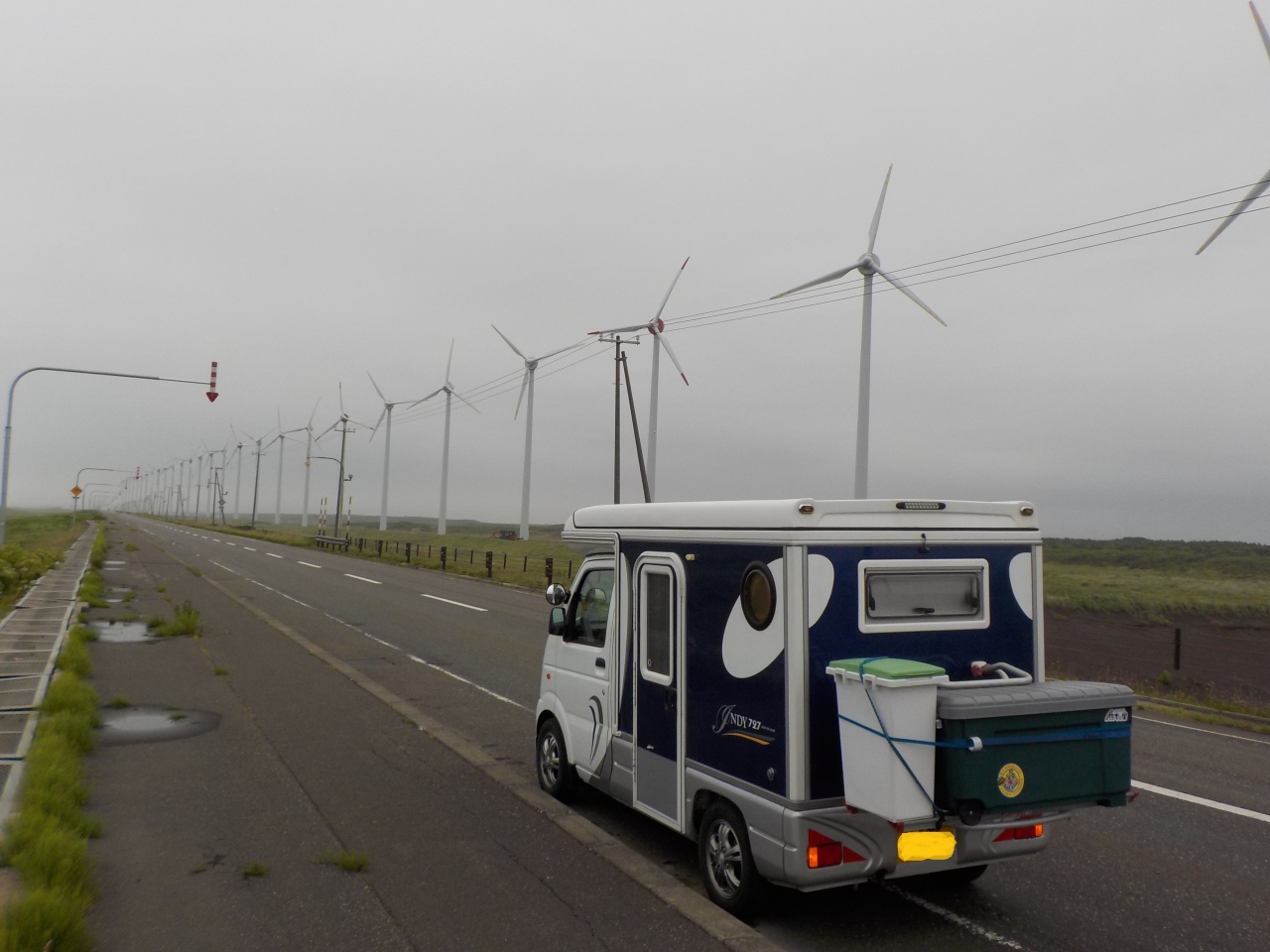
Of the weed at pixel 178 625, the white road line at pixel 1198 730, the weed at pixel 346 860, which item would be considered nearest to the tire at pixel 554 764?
the weed at pixel 346 860

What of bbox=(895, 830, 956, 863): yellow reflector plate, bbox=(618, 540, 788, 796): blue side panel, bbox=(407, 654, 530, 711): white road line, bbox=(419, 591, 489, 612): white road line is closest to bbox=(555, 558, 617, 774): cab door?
bbox=(618, 540, 788, 796): blue side panel

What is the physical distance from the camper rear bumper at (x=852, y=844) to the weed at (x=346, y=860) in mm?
2589

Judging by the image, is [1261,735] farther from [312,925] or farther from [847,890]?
[312,925]

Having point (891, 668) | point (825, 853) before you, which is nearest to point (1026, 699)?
point (891, 668)

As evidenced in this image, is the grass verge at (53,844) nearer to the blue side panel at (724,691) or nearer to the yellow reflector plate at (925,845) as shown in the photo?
the blue side panel at (724,691)

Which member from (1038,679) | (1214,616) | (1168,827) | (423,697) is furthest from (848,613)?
(1214,616)

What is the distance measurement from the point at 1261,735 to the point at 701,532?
973cm

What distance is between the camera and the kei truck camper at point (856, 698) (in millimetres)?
4316

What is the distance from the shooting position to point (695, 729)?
→ 212 inches

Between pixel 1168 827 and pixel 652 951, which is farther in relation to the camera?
pixel 1168 827

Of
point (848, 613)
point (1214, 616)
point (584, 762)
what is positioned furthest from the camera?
point (1214, 616)

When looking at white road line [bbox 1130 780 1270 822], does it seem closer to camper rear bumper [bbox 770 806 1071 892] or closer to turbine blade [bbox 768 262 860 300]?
camper rear bumper [bbox 770 806 1071 892]

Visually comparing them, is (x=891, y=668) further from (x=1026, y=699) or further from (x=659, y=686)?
(x=659, y=686)

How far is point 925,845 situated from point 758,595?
1445 millimetres
